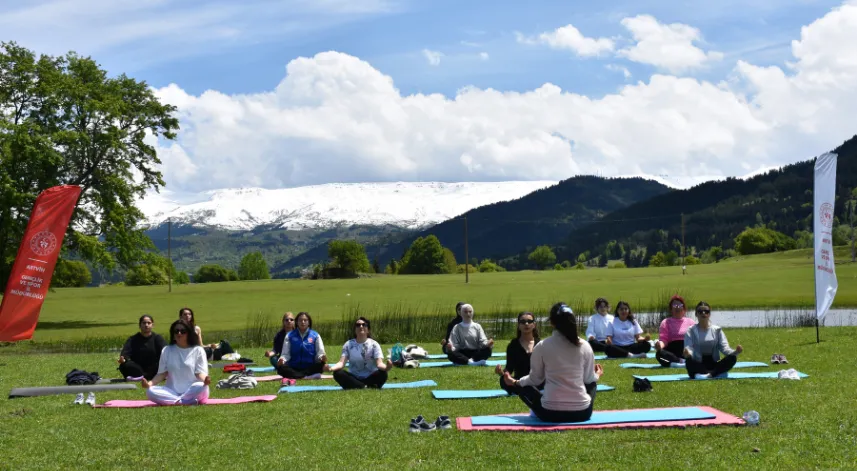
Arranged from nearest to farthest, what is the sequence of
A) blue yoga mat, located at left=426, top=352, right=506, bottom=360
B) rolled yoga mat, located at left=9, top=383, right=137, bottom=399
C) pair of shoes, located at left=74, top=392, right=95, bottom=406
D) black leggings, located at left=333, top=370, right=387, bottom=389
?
pair of shoes, located at left=74, top=392, right=95, bottom=406
black leggings, located at left=333, top=370, right=387, bottom=389
rolled yoga mat, located at left=9, top=383, right=137, bottom=399
blue yoga mat, located at left=426, top=352, right=506, bottom=360

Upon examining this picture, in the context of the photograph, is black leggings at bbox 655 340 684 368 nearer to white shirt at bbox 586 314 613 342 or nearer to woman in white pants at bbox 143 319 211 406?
white shirt at bbox 586 314 613 342

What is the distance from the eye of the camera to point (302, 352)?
51.7 feet

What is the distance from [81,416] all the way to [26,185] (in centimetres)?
2812

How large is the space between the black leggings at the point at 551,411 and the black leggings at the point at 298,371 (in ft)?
22.2

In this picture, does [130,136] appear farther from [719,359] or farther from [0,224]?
[719,359]

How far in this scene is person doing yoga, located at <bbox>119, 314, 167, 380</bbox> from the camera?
15914 millimetres

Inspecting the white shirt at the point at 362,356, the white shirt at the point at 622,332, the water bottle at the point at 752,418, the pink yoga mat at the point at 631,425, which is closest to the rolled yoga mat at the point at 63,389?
the white shirt at the point at 362,356

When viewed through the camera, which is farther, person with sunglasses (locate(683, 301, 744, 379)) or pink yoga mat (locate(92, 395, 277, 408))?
person with sunglasses (locate(683, 301, 744, 379))

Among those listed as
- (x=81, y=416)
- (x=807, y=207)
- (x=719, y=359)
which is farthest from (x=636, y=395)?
(x=807, y=207)

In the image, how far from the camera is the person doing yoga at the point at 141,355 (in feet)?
52.2

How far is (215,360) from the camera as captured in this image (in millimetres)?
20266

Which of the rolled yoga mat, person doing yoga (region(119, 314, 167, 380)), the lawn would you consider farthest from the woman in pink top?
the rolled yoga mat

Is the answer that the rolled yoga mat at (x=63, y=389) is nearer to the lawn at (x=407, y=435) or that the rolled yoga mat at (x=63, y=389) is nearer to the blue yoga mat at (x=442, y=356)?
the lawn at (x=407, y=435)

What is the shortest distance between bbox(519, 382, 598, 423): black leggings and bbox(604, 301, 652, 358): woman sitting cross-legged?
30.2ft
